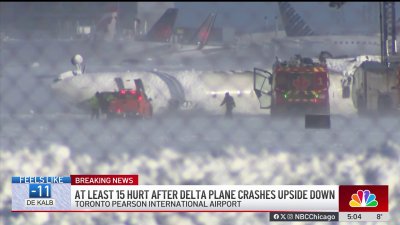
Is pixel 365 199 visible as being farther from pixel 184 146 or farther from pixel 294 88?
pixel 184 146

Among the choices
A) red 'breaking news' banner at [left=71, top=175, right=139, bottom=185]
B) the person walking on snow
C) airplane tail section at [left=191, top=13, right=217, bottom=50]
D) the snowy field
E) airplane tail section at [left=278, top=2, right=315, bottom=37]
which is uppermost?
airplane tail section at [left=278, top=2, right=315, bottom=37]

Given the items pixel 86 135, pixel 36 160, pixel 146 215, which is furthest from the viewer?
pixel 86 135

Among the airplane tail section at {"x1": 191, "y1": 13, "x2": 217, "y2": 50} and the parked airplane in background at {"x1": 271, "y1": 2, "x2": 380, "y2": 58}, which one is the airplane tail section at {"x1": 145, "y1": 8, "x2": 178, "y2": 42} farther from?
the parked airplane in background at {"x1": 271, "y1": 2, "x2": 380, "y2": 58}

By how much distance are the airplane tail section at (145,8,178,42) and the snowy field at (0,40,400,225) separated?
0.56 feet

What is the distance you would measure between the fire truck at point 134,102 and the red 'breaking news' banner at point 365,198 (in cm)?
80

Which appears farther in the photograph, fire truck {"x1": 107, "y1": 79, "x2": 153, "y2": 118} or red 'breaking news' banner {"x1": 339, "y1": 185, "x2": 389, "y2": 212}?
fire truck {"x1": 107, "y1": 79, "x2": 153, "y2": 118}

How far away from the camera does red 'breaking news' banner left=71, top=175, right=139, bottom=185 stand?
1.61 meters

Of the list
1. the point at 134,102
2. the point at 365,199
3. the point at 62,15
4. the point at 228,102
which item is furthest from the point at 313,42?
the point at 62,15

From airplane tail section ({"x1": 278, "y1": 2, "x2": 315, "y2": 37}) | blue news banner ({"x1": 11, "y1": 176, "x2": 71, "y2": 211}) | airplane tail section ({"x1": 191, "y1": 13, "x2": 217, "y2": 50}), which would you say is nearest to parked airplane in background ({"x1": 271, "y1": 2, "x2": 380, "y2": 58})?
airplane tail section ({"x1": 278, "y1": 2, "x2": 315, "y2": 37})

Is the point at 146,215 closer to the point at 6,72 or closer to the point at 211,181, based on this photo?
the point at 211,181

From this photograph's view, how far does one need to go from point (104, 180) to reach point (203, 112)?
0.67 m

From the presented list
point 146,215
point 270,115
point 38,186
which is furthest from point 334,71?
point 38,186

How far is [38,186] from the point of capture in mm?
1646

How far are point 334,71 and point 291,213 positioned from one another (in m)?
0.49
